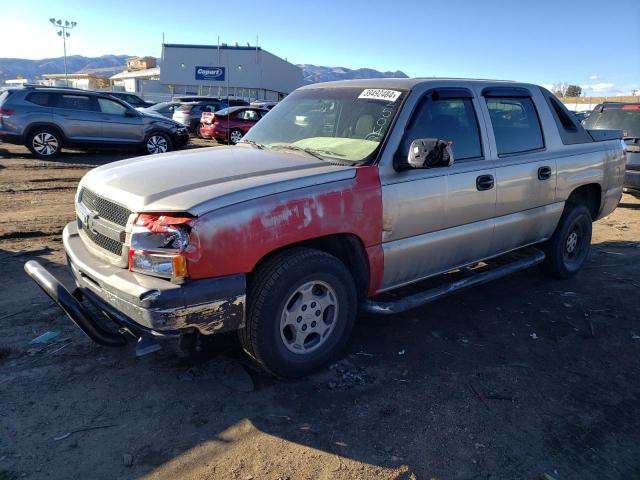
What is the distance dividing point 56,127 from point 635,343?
1306cm

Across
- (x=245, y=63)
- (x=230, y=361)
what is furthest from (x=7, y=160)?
(x=245, y=63)

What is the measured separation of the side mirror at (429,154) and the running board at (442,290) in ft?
3.22

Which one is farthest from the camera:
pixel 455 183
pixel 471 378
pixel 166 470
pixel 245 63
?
pixel 245 63

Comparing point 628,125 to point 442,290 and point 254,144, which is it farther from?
point 254,144

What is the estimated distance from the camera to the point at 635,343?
4.17 meters

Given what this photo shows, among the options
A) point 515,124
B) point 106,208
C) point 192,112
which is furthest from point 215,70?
point 106,208

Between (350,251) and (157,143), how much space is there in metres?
12.2

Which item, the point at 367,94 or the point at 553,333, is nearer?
the point at 367,94

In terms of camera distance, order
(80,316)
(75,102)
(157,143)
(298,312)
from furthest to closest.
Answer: (157,143)
(75,102)
(298,312)
(80,316)

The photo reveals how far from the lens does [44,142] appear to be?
12.8 meters

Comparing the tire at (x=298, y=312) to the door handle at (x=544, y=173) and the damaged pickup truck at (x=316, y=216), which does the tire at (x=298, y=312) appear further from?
the door handle at (x=544, y=173)

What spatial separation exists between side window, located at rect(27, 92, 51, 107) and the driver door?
11802 mm

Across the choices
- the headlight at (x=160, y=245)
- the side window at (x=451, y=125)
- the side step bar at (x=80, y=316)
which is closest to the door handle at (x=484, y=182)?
the side window at (x=451, y=125)

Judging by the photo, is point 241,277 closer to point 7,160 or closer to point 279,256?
point 279,256
